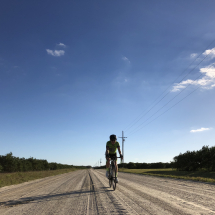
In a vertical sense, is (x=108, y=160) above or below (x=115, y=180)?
above

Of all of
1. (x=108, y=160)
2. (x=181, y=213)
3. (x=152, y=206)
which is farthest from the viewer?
(x=108, y=160)

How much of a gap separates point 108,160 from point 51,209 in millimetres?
4118

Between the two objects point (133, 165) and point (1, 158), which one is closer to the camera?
point (1, 158)

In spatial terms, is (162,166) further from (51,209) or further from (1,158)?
(51,209)

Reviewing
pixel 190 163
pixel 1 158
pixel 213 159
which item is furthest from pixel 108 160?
pixel 1 158

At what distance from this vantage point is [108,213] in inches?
162

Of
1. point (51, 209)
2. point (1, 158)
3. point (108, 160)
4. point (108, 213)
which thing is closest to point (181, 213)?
point (108, 213)

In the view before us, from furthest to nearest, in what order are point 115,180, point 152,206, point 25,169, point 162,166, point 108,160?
point 162,166 → point 25,169 → point 108,160 → point 115,180 → point 152,206

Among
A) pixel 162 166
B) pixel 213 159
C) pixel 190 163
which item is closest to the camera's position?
pixel 213 159

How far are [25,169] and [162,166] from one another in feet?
216

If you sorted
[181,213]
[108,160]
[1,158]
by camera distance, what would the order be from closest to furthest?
[181,213] → [108,160] → [1,158]

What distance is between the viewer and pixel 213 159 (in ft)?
103

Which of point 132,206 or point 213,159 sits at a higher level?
point 213,159

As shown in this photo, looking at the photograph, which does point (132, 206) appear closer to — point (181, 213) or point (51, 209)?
point (181, 213)
